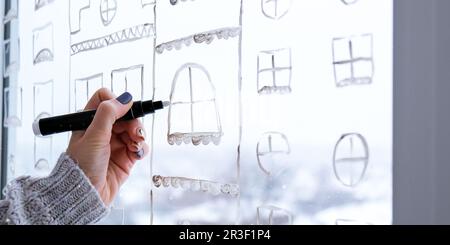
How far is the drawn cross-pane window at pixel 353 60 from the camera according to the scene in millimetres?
358

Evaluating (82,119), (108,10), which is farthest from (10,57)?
(82,119)

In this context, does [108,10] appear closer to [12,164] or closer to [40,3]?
[40,3]

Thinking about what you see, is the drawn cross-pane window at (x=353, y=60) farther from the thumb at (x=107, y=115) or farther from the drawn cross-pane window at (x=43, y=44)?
the drawn cross-pane window at (x=43, y=44)

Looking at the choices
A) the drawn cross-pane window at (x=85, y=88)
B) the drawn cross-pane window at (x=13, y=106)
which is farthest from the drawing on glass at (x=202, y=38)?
the drawn cross-pane window at (x=13, y=106)

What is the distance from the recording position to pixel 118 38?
1.94ft

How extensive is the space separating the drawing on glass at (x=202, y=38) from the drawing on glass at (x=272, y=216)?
17 cm

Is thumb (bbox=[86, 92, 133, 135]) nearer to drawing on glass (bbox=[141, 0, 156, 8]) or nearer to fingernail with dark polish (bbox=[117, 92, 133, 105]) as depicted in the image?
fingernail with dark polish (bbox=[117, 92, 133, 105])

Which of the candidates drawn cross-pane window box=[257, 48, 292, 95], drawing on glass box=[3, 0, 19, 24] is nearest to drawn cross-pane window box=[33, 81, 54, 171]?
drawing on glass box=[3, 0, 19, 24]

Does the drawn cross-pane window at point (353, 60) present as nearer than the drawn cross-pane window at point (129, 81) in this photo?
Yes

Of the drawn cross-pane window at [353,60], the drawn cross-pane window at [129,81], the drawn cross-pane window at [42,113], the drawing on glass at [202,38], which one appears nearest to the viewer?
the drawn cross-pane window at [353,60]

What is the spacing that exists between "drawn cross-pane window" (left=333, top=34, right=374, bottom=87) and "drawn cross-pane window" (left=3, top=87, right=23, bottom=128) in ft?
1.96

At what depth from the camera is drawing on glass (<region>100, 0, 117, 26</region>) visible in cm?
60
